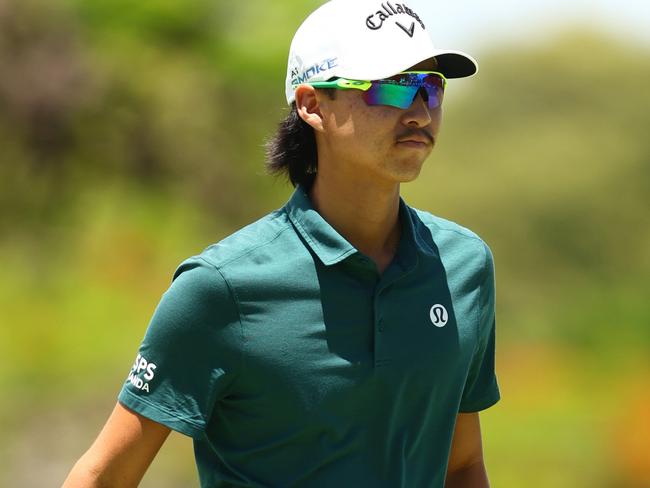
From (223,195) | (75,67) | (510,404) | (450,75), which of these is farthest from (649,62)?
(450,75)

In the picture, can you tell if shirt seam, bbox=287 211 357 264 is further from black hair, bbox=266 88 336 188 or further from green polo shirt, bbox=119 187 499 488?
black hair, bbox=266 88 336 188

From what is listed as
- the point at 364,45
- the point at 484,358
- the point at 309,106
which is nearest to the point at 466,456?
the point at 484,358

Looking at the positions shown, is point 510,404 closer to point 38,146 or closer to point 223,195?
point 223,195

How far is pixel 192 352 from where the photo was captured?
282 cm

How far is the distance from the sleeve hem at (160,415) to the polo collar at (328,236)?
0.44 metres

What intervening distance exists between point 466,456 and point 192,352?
82 centimetres

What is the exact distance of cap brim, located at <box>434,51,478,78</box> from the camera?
3.03 m

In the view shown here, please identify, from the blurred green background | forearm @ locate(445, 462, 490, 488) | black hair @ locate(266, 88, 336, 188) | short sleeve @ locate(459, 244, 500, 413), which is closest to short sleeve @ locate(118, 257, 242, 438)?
black hair @ locate(266, 88, 336, 188)

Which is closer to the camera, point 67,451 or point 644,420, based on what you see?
point 67,451

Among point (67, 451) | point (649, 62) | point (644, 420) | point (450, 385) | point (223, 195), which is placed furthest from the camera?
point (649, 62)

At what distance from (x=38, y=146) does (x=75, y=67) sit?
0.94 metres

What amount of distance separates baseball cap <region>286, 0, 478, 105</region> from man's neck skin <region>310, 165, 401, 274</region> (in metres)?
0.25

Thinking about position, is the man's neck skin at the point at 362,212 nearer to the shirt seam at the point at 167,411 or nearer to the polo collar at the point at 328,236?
the polo collar at the point at 328,236

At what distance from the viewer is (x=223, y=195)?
1630 centimetres
